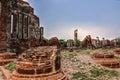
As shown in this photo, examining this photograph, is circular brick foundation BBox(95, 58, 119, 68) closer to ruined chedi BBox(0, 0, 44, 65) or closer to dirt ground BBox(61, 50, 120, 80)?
dirt ground BBox(61, 50, 120, 80)

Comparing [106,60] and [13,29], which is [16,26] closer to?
[13,29]

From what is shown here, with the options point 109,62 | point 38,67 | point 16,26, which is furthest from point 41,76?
point 16,26

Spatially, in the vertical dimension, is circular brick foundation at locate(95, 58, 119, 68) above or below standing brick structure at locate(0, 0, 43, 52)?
below

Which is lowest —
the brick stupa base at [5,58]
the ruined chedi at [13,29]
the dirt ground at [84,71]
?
the dirt ground at [84,71]

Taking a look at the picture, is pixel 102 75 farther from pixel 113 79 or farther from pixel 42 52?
pixel 42 52

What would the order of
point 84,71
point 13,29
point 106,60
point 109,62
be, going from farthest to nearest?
point 13,29
point 106,60
point 109,62
point 84,71

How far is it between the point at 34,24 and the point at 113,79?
23845 mm

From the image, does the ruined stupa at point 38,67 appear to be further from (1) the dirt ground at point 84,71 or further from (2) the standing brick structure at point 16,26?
(2) the standing brick structure at point 16,26

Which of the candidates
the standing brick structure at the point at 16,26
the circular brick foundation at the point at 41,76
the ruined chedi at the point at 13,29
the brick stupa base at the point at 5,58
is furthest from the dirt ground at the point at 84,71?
the standing brick structure at the point at 16,26

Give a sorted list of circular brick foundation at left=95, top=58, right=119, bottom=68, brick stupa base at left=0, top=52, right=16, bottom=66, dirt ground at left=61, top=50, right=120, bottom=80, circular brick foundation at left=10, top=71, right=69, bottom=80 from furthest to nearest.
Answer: brick stupa base at left=0, top=52, right=16, bottom=66 < circular brick foundation at left=95, top=58, right=119, bottom=68 < dirt ground at left=61, top=50, right=120, bottom=80 < circular brick foundation at left=10, top=71, right=69, bottom=80

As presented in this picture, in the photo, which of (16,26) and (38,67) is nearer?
(38,67)

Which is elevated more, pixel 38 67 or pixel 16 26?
pixel 16 26

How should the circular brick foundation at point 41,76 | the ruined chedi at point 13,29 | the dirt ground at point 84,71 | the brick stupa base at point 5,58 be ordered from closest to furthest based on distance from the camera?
the circular brick foundation at point 41,76 < the dirt ground at point 84,71 < the brick stupa base at point 5,58 < the ruined chedi at point 13,29

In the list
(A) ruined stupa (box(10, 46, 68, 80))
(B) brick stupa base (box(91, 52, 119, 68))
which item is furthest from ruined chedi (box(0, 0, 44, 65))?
(A) ruined stupa (box(10, 46, 68, 80))
